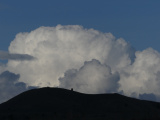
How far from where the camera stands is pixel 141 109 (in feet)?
348

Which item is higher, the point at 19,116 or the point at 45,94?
the point at 45,94

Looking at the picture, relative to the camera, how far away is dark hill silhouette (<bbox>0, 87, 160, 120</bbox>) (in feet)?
327

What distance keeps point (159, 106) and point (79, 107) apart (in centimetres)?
2498

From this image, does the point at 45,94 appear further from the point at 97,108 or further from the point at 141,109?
the point at 141,109

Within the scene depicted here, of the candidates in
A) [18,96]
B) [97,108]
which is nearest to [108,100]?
[97,108]

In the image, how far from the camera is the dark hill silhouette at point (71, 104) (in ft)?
327

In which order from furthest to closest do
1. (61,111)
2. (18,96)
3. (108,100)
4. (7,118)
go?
1. (18,96)
2. (108,100)
3. (61,111)
4. (7,118)

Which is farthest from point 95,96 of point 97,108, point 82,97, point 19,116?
point 19,116

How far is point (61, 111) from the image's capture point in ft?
328

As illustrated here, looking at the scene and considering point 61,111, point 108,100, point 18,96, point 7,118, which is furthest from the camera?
point 18,96

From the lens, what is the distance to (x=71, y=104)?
107625 millimetres

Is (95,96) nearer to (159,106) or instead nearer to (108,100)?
(108,100)

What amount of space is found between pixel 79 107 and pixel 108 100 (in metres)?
9.49

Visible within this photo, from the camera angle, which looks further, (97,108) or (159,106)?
(159,106)
